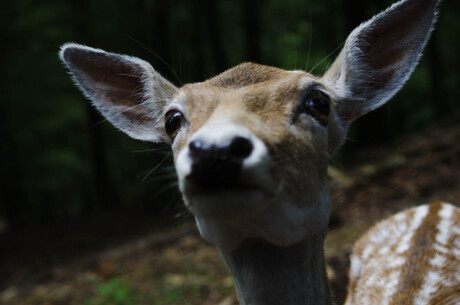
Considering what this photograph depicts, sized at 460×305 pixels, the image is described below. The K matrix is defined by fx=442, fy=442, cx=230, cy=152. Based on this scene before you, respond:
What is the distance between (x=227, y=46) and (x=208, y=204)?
56.6 ft

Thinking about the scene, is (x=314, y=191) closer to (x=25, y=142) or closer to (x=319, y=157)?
(x=319, y=157)

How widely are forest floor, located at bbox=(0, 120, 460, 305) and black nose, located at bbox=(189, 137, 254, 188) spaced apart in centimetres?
312

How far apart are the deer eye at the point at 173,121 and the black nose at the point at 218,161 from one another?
781 mm

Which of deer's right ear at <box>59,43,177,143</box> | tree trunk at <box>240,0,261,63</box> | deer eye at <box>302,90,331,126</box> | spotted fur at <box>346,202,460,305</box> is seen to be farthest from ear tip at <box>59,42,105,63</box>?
tree trunk at <box>240,0,261,63</box>

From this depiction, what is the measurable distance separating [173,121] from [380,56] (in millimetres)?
1391

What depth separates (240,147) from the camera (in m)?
1.65

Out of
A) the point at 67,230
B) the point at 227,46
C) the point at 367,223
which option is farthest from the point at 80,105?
the point at 367,223

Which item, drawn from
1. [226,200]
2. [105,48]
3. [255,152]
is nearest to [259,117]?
[255,152]

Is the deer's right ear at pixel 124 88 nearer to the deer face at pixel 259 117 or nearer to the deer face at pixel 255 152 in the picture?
the deer face at pixel 259 117

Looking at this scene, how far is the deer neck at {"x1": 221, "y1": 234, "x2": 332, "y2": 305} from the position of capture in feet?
7.07

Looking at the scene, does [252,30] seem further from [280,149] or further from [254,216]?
[254,216]

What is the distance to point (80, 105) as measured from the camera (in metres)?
14.8

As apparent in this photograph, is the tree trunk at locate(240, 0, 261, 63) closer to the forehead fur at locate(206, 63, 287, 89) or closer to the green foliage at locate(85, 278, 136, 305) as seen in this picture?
the green foliage at locate(85, 278, 136, 305)

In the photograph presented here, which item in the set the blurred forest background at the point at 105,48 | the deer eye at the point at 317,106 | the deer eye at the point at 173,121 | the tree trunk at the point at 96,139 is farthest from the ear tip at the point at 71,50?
the tree trunk at the point at 96,139
